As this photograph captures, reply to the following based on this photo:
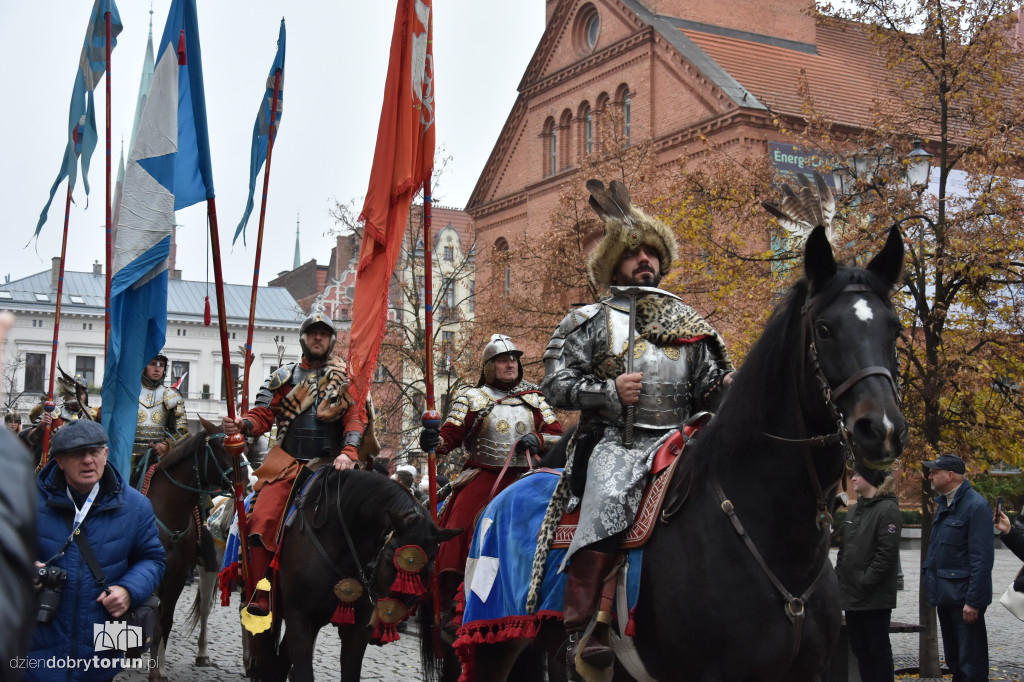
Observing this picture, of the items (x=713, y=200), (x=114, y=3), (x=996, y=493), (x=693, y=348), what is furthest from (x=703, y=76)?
(x=693, y=348)

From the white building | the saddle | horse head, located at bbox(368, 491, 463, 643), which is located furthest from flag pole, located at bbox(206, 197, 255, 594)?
the white building

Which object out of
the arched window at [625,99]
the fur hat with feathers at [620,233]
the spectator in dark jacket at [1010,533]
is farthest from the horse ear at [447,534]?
the arched window at [625,99]

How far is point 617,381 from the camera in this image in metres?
5.05

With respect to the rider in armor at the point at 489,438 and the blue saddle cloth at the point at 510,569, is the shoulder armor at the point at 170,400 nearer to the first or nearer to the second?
the rider in armor at the point at 489,438

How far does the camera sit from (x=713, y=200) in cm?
1505

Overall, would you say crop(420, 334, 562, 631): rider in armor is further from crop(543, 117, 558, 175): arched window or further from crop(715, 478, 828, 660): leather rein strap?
crop(543, 117, 558, 175): arched window

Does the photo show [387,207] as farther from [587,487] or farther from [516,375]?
[587,487]

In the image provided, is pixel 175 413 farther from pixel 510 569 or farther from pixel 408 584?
pixel 510 569

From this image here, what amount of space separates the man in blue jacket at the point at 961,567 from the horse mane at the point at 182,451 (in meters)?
6.65

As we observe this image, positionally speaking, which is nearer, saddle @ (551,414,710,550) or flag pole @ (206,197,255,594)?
saddle @ (551,414,710,550)

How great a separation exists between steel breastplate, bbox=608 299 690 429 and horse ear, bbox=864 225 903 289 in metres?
1.21

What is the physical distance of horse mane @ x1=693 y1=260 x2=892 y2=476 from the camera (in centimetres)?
429

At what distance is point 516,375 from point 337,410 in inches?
56.8

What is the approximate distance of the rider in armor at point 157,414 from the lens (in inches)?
460
